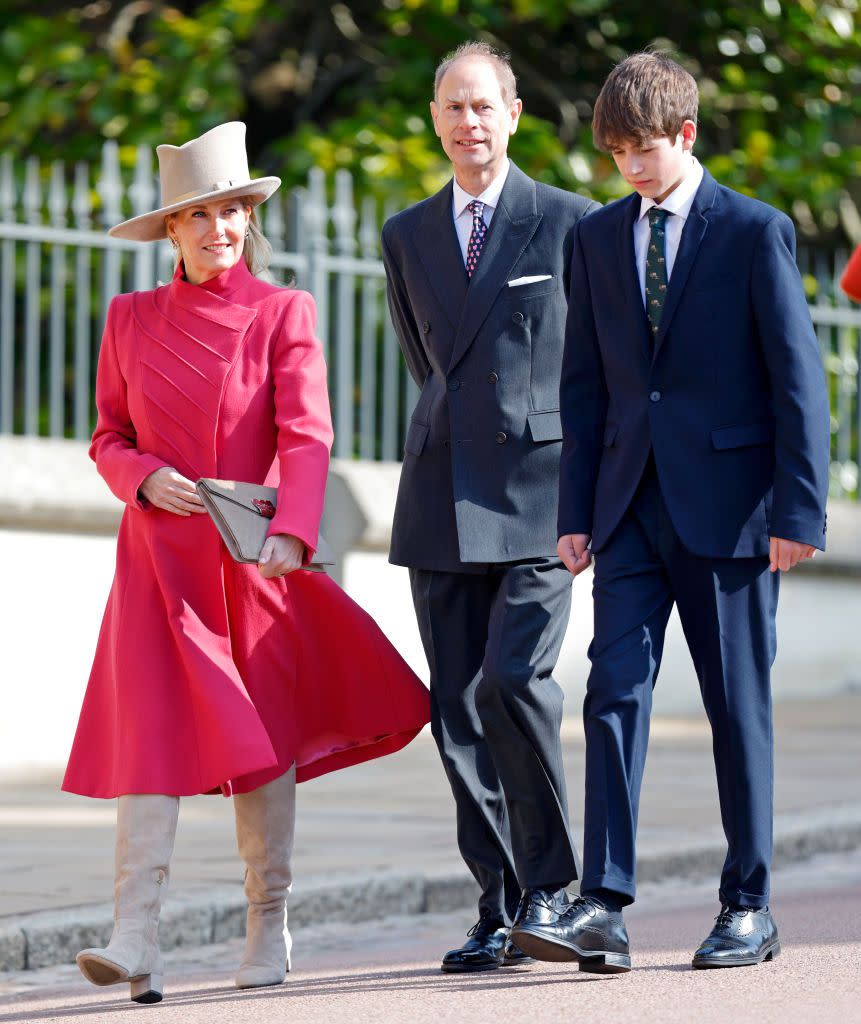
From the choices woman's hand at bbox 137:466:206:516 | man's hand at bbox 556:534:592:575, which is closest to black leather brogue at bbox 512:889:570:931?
man's hand at bbox 556:534:592:575

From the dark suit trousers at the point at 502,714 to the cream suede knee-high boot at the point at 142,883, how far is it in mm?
703

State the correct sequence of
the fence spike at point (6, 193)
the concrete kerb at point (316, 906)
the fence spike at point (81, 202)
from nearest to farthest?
1. the concrete kerb at point (316, 906)
2. the fence spike at point (6, 193)
3. the fence spike at point (81, 202)

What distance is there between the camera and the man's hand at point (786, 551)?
187 inches

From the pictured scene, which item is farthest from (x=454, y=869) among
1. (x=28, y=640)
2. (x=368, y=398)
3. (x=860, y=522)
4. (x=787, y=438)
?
(x=860, y=522)

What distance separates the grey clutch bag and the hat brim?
2.12 ft

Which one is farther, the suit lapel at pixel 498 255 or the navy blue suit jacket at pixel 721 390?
the suit lapel at pixel 498 255

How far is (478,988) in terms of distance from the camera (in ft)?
15.9

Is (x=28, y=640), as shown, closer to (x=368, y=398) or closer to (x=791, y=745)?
(x=368, y=398)

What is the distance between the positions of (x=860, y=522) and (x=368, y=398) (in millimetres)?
3075

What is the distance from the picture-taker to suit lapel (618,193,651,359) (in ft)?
16.1

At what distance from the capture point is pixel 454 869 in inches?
263

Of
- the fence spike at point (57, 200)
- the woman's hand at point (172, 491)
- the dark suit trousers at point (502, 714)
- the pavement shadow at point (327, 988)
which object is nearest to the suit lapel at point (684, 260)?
the dark suit trousers at point (502, 714)

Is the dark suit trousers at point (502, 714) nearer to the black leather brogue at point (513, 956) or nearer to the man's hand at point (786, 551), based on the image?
the black leather brogue at point (513, 956)

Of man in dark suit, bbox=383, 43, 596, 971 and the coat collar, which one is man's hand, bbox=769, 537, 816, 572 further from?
the coat collar
